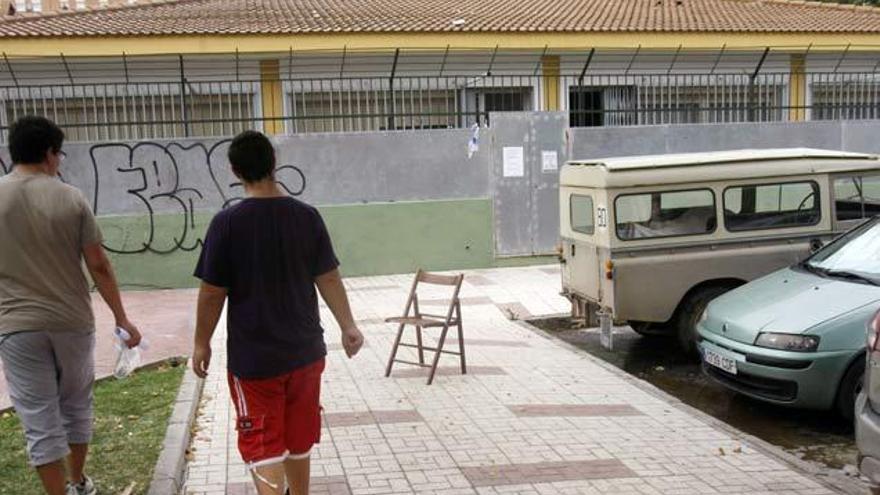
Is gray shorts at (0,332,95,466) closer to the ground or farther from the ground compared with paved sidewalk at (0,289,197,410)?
farther from the ground

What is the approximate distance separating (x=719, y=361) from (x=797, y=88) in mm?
13182

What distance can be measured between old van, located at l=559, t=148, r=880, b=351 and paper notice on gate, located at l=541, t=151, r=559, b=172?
512 centimetres

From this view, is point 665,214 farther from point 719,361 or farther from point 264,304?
point 264,304

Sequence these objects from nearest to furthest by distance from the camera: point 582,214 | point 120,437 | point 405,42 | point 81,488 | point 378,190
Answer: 1. point 81,488
2. point 120,437
3. point 582,214
4. point 378,190
5. point 405,42

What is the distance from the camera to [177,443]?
16.5ft

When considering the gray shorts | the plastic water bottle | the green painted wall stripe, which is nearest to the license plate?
the plastic water bottle

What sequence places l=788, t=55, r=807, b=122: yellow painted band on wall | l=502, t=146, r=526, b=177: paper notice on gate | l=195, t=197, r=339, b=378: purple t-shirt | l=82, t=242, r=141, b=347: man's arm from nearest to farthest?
l=195, t=197, r=339, b=378: purple t-shirt
l=82, t=242, r=141, b=347: man's arm
l=502, t=146, r=526, b=177: paper notice on gate
l=788, t=55, r=807, b=122: yellow painted band on wall

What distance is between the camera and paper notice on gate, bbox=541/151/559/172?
13047 mm

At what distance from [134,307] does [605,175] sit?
649 cm

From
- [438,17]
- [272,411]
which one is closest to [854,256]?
[272,411]

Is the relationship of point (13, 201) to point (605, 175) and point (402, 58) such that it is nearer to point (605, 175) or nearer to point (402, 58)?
point (605, 175)

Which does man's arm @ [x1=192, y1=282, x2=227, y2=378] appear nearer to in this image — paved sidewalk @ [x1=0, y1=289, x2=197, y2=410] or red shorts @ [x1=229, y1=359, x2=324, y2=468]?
red shorts @ [x1=229, y1=359, x2=324, y2=468]

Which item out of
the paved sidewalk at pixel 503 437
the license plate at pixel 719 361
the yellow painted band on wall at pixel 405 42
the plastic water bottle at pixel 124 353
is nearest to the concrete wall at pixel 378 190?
the yellow painted band on wall at pixel 405 42

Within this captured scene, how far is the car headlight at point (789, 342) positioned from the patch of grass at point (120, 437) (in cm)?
412
